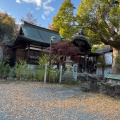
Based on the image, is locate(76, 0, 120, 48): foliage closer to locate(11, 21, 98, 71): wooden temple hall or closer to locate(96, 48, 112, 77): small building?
locate(11, 21, 98, 71): wooden temple hall

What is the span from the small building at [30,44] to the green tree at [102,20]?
16.1ft

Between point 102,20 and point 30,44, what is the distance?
7440 mm

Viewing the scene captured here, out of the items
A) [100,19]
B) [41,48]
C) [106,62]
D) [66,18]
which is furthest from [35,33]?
[100,19]

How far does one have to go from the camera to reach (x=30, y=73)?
32.8ft

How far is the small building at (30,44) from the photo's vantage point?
1471 cm

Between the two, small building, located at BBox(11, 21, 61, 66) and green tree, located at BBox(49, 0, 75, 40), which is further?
small building, located at BBox(11, 21, 61, 66)

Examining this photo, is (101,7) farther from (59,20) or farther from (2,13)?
(2,13)

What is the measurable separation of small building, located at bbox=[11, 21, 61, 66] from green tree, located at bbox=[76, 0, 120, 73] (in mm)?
4906

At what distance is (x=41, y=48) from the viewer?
612 inches

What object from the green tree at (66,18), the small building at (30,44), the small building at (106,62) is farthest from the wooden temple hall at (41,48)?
the green tree at (66,18)

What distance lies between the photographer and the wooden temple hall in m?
12.2

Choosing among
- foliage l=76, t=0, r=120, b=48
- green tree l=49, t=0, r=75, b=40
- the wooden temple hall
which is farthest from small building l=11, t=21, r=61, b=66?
foliage l=76, t=0, r=120, b=48

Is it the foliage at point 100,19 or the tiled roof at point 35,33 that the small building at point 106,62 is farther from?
the foliage at point 100,19

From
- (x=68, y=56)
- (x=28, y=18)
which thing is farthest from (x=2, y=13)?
(x=68, y=56)
